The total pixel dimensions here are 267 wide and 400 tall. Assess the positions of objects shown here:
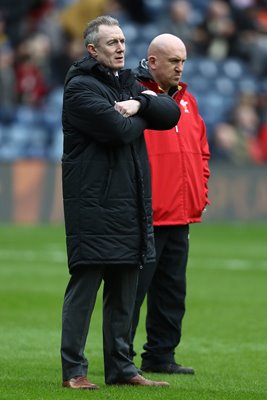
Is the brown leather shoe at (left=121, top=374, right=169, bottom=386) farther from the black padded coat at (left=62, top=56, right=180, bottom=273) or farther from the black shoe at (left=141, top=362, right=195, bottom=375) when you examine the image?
the black shoe at (left=141, top=362, right=195, bottom=375)

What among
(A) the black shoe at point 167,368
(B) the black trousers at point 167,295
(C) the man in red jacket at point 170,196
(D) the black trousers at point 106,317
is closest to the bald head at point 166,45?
(C) the man in red jacket at point 170,196

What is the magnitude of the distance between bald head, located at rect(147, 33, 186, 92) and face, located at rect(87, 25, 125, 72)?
1248mm

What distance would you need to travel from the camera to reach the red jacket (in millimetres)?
9625

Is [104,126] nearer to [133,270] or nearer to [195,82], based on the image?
[133,270]

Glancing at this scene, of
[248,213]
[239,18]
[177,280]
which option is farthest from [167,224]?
[239,18]

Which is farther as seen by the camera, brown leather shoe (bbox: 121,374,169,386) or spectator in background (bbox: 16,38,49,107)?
spectator in background (bbox: 16,38,49,107)

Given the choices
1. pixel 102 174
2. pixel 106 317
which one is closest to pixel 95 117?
pixel 102 174

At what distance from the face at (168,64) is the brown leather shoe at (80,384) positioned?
7.65ft

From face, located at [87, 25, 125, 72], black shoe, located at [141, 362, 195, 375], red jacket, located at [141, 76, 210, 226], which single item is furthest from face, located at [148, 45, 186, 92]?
black shoe, located at [141, 362, 195, 375]

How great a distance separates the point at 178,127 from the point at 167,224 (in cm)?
71

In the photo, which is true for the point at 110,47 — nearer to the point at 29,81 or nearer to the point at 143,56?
the point at 29,81

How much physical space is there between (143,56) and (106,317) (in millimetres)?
20932

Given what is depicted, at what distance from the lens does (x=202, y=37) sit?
31.0 m

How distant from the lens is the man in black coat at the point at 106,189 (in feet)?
26.5
